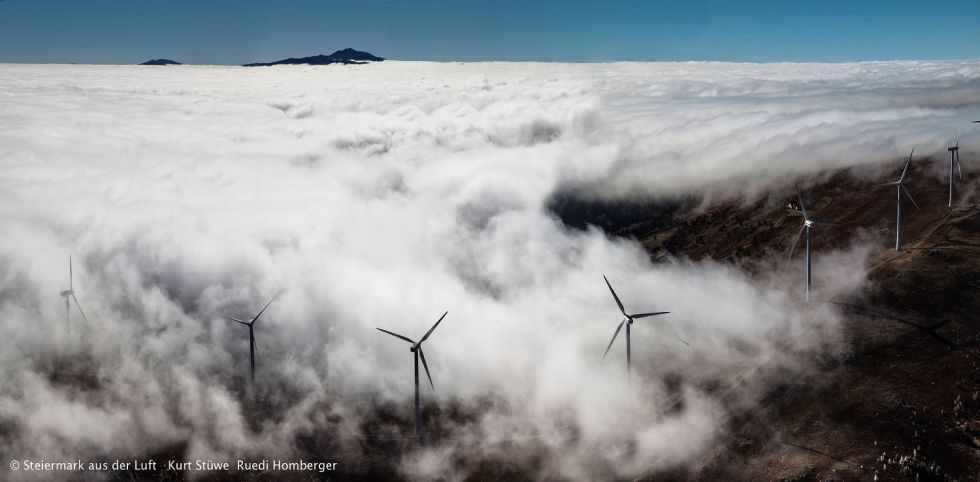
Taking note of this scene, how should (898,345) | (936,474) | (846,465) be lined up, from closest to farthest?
1. (936,474)
2. (846,465)
3. (898,345)

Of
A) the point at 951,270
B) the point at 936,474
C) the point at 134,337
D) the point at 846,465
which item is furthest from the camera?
the point at 134,337

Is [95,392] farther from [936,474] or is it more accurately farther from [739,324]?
[936,474]

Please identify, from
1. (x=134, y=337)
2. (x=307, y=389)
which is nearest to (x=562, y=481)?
(x=307, y=389)

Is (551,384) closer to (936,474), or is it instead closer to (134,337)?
(936,474)

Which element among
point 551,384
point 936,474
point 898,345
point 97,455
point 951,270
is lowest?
point 97,455

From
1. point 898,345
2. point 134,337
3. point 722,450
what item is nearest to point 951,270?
point 898,345

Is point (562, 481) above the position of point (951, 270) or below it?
below

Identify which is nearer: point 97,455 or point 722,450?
point 722,450

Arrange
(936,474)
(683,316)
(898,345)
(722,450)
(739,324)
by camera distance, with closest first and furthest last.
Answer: (936,474) → (722,450) → (898,345) → (739,324) → (683,316)

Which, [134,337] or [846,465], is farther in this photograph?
[134,337]
